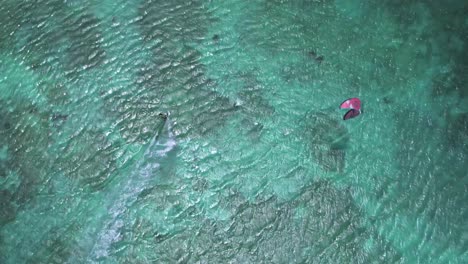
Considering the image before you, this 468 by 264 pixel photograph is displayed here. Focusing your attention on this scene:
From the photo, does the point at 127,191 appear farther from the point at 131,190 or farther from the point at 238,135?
the point at 238,135

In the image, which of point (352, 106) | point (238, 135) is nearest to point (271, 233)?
point (238, 135)

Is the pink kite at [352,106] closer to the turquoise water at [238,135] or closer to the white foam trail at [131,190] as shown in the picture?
the turquoise water at [238,135]

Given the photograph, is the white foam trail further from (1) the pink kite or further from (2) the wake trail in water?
(1) the pink kite

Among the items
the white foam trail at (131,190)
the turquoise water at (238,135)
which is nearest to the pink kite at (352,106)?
the turquoise water at (238,135)

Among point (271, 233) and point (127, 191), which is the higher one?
point (127, 191)

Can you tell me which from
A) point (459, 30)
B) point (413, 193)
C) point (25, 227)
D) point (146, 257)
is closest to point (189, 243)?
point (146, 257)

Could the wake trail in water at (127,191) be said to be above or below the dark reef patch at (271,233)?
above

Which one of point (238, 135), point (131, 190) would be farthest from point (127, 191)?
point (238, 135)
